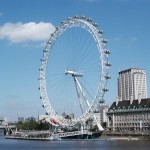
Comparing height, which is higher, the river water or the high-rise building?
the high-rise building

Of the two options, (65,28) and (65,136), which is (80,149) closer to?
(65,28)

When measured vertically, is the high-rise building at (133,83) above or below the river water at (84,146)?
above

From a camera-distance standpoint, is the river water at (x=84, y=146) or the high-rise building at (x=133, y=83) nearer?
the river water at (x=84, y=146)

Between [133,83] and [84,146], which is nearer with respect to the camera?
[84,146]

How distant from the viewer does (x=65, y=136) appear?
8606 cm

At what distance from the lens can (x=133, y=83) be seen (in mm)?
179000

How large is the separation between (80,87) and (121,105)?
167ft

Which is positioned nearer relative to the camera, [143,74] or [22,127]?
[22,127]

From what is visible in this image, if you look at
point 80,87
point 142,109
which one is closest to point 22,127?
point 142,109

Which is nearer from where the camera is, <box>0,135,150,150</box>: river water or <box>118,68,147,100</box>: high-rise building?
<box>0,135,150,150</box>: river water

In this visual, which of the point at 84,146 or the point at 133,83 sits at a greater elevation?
the point at 133,83

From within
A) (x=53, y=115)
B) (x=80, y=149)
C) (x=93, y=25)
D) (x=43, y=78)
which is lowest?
(x=80, y=149)

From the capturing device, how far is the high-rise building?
178 meters

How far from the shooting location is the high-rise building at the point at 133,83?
584 feet
